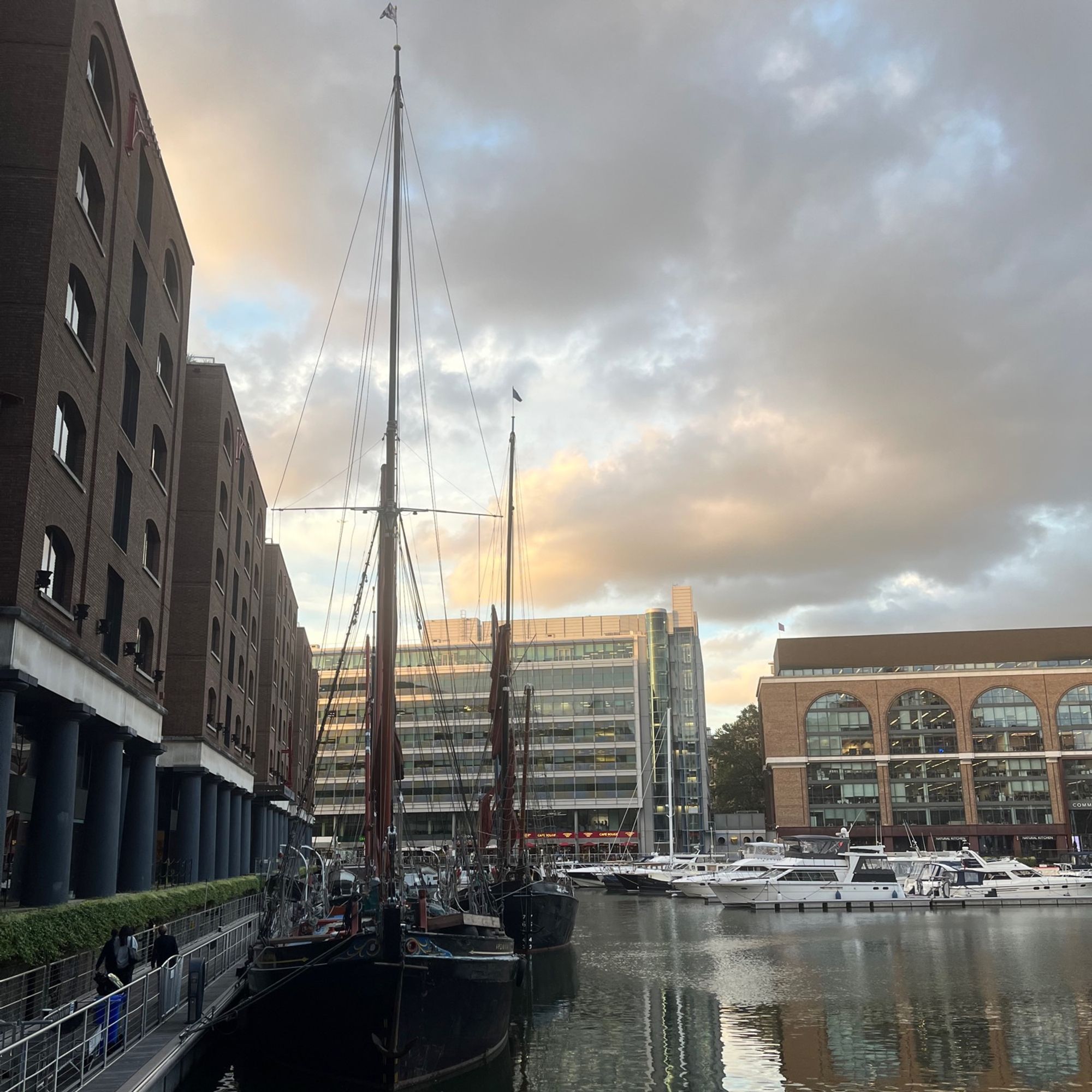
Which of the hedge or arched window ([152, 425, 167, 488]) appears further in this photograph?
arched window ([152, 425, 167, 488])

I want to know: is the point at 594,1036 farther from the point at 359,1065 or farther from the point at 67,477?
the point at 67,477

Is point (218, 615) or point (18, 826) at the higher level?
point (218, 615)

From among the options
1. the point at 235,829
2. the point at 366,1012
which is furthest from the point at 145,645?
the point at 235,829

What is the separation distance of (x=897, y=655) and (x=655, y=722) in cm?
2924

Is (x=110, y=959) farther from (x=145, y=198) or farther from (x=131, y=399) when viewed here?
(x=145, y=198)

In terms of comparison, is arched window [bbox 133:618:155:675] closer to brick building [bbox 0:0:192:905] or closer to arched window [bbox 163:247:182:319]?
brick building [bbox 0:0:192:905]

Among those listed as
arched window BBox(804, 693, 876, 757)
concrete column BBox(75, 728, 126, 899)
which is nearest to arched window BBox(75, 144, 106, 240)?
concrete column BBox(75, 728, 126, 899)

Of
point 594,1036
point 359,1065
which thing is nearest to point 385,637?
point 359,1065

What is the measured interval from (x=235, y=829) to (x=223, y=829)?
16.3 ft

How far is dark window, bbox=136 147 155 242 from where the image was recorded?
103 feet

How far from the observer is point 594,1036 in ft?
81.4

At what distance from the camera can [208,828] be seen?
4431 centimetres

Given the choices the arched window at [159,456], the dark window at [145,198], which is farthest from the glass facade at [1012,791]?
the dark window at [145,198]

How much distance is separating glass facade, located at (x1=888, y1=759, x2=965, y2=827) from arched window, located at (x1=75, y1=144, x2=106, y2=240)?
101 metres
